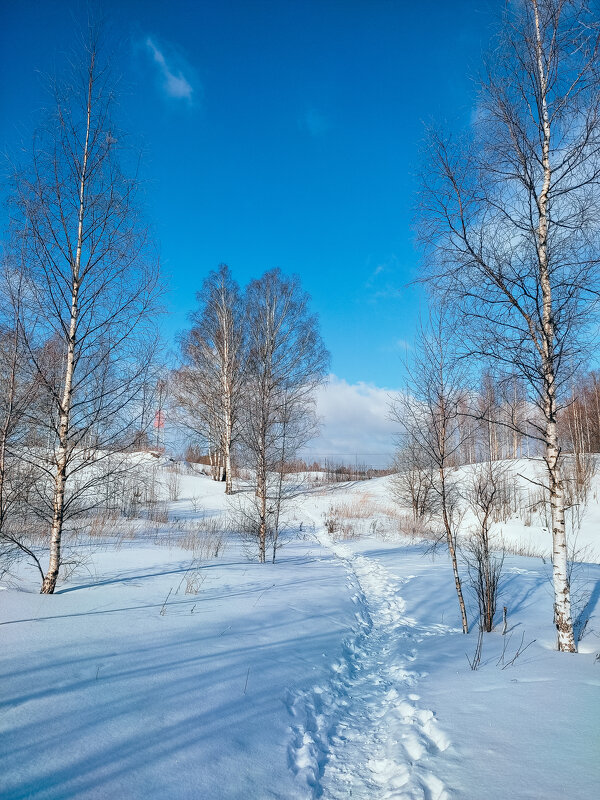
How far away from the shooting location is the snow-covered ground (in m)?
2.08

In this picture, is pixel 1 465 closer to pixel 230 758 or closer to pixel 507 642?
pixel 230 758

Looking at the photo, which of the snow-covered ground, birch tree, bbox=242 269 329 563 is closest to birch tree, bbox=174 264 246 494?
birch tree, bbox=242 269 329 563

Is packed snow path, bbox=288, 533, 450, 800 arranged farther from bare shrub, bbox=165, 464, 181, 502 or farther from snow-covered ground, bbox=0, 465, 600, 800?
bare shrub, bbox=165, 464, 181, 502

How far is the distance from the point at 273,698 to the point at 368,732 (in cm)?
76

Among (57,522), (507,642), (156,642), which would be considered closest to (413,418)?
(507,642)

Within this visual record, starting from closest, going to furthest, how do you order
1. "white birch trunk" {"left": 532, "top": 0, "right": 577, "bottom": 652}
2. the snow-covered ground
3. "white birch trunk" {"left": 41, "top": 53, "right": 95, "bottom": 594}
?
the snow-covered ground < "white birch trunk" {"left": 532, "top": 0, "right": 577, "bottom": 652} < "white birch trunk" {"left": 41, "top": 53, "right": 95, "bottom": 594}

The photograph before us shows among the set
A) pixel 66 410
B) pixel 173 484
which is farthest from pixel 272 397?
pixel 173 484

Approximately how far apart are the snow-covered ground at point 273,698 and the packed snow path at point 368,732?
13mm

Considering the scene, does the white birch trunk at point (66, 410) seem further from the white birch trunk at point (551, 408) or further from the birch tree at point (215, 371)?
the birch tree at point (215, 371)

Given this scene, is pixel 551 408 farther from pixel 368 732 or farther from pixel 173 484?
pixel 173 484

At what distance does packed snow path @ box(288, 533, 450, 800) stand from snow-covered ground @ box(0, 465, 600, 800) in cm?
1

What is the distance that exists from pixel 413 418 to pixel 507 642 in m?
3.25

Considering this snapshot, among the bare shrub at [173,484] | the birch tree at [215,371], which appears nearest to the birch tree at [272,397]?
the birch tree at [215,371]

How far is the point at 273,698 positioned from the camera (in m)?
A: 2.99
